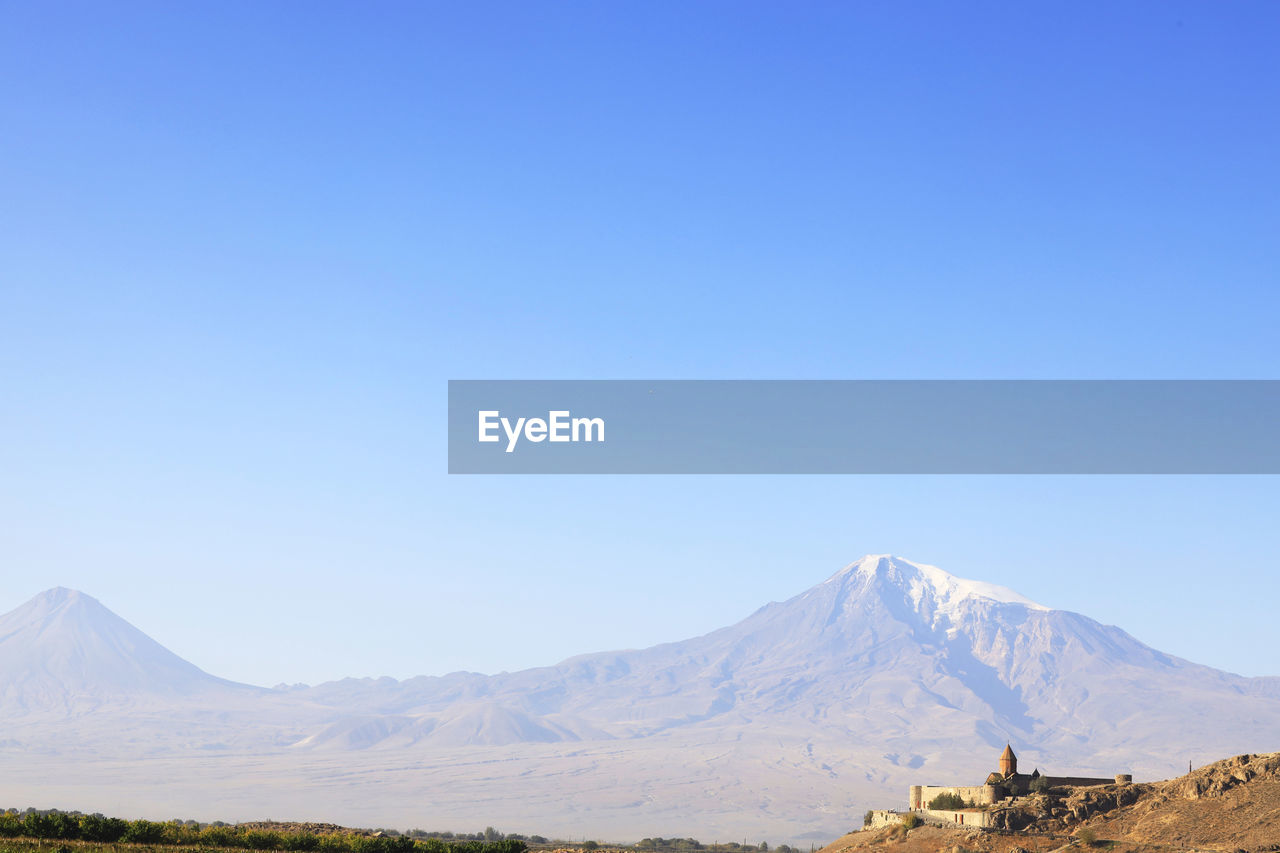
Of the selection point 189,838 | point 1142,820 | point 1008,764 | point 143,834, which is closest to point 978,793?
point 1008,764

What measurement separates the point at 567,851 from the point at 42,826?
42283 mm

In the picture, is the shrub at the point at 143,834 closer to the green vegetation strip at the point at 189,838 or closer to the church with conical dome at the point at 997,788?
the green vegetation strip at the point at 189,838

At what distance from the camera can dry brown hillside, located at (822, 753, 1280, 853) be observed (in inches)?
3428

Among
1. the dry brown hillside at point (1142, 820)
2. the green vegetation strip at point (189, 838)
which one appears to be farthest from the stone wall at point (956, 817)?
the green vegetation strip at point (189, 838)

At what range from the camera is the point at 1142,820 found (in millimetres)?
92250

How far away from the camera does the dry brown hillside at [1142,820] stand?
8706cm

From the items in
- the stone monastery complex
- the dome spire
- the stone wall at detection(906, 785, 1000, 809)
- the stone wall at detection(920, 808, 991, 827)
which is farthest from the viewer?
the dome spire

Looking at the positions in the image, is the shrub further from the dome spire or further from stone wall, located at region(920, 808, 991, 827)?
the dome spire

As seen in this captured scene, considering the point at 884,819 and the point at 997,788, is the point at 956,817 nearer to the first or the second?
the point at 997,788

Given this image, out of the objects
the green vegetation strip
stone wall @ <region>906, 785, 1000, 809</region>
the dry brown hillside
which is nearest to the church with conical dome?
stone wall @ <region>906, 785, 1000, 809</region>

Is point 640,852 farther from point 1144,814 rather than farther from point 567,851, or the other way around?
point 1144,814

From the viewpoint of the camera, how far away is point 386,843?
269 ft

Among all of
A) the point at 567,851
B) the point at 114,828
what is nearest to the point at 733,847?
the point at 567,851

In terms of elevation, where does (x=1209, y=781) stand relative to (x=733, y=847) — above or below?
above
